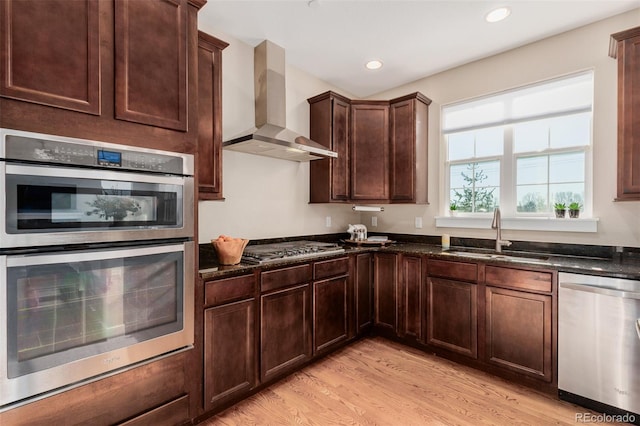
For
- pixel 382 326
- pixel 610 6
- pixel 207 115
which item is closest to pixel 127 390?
pixel 207 115

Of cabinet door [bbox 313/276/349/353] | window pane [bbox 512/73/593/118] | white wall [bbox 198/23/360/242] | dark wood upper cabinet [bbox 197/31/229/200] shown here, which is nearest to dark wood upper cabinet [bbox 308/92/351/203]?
white wall [bbox 198/23/360/242]

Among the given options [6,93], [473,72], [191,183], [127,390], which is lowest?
[127,390]

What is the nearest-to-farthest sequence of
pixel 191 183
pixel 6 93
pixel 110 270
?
pixel 6 93 → pixel 110 270 → pixel 191 183

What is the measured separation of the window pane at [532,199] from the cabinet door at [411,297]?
1.16m

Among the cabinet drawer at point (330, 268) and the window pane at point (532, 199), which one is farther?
the window pane at point (532, 199)

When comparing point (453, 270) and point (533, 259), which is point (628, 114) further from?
point (453, 270)

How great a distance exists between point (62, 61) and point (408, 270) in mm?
2932

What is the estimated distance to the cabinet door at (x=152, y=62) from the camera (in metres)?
1.57

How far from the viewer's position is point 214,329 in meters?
2.01

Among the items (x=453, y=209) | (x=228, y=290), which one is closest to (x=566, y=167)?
(x=453, y=209)

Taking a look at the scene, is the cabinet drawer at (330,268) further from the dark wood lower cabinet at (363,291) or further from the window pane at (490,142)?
the window pane at (490,142)

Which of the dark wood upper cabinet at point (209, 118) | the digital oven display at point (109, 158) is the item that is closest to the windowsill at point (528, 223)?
the dark wood upper cabinet at point (209, 118)

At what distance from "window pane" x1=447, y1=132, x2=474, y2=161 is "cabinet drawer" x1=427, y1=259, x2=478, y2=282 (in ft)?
4.36

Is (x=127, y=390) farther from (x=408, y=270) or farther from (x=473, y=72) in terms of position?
(x=473, y=72)
